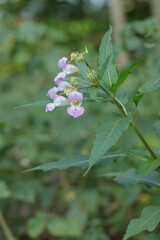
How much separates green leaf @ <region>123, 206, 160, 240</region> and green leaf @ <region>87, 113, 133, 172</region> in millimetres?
447

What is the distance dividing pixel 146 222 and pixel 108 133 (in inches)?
19.0

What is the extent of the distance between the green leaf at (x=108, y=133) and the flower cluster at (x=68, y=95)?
11cm

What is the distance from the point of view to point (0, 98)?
4.19m

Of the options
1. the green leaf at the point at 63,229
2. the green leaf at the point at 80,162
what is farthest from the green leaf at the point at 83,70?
the green leaf at the point at 63,229

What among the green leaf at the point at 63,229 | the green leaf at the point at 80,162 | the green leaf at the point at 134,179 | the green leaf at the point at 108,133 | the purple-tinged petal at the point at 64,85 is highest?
the purple-tinged petal at the point at 64,85

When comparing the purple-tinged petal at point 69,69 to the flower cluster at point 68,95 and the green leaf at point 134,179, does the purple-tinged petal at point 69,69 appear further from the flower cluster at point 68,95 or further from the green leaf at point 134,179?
the green leaf at point 134,179

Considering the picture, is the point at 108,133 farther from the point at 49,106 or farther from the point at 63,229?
the point at 63,229

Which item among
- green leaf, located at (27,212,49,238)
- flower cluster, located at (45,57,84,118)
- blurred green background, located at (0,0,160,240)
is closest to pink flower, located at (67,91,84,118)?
flower cluster, located at (45,57,84,118)

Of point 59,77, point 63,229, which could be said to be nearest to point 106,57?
point 59,77

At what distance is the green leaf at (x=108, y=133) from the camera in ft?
3.66

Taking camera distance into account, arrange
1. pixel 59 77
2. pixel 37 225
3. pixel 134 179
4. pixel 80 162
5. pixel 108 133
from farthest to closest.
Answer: pixel 37 225
pixel 134 179
pixel 80 162
pixel 59 77
pixel 108 133

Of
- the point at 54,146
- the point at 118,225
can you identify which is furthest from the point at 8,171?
the point at 118,225

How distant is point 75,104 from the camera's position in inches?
50.0

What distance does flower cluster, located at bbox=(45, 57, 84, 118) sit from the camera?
1244 millimetres
